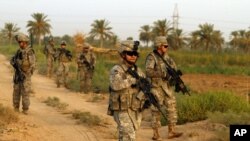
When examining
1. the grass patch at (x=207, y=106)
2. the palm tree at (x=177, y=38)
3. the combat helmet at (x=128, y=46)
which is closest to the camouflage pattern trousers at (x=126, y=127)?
Answer: the combat helmet at (x=128, y=46)

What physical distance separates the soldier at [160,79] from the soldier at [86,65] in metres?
8.35

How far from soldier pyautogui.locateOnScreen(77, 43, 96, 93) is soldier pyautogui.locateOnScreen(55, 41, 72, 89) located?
1.14 metres

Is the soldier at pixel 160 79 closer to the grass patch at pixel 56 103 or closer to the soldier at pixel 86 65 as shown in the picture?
the grass patch at pixel 56 103

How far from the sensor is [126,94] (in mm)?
6688

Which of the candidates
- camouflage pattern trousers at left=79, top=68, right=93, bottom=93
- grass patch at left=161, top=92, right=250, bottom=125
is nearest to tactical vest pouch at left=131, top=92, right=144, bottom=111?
grass patch at left=161, top=92, right=250, bottom=125

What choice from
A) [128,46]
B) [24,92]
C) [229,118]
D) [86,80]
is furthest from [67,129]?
[86,80]

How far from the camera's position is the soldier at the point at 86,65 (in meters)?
17.2

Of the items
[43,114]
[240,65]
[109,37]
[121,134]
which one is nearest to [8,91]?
[43,114]

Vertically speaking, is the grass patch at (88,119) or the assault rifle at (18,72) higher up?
the assault rifle at (18,72)

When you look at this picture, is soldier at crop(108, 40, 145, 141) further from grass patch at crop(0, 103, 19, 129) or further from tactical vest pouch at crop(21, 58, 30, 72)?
tactical vest pouch at crop(21, 58, 30, 72)

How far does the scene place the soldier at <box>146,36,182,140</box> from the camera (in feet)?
29.3

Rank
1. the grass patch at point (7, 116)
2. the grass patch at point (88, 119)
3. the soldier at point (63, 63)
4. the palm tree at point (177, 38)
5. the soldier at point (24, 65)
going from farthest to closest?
the palm tree at point (177, 38) → the soldier at point (63, 63) → the soldier at point (24, 65) → the grass patch at point (88, 119) → the grass patch at point (7, 116)

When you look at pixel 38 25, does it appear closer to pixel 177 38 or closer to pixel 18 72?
pixel 177 38

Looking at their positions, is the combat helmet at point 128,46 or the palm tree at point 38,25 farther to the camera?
the palm tree at point 38,25
